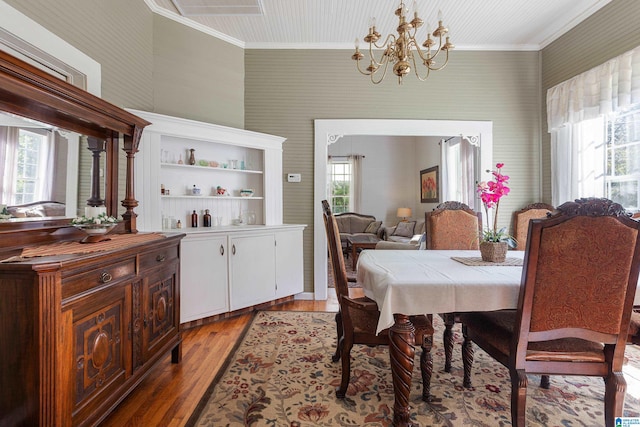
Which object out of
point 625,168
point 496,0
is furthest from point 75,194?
point 625,168

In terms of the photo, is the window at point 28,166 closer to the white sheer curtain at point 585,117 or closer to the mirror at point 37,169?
the mirror at point 37,169

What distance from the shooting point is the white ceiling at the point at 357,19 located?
10.3 feet

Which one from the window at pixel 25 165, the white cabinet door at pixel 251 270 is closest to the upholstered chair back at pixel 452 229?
the white cabinet door at pixel 251 270

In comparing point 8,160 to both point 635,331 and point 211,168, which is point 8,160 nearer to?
point 211,168

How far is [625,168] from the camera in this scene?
294cm

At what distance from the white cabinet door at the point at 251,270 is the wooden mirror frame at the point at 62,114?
1.16m

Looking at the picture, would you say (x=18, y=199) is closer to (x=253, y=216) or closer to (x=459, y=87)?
(x=253, y=216)

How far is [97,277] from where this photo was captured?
56.0 inches

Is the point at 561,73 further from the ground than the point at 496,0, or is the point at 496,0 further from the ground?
the point at 496,0

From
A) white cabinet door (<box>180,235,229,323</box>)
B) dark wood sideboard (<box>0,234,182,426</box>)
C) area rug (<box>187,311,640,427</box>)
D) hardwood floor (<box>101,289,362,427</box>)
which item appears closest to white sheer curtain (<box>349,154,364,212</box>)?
white cabinet door (<box>180,235,229,323</box>)

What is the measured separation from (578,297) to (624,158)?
2564 millimetres

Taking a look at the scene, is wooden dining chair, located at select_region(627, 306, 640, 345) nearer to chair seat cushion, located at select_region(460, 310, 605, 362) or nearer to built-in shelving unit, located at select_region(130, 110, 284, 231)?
chair seat cushion, located at select_region(460, 310, 605, 362)

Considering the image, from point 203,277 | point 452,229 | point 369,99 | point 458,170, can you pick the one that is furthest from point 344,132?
point 458,170

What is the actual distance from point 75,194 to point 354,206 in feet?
21.0
